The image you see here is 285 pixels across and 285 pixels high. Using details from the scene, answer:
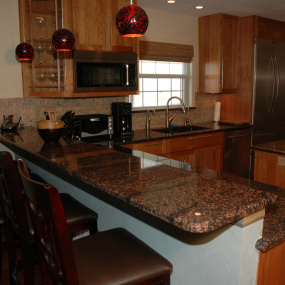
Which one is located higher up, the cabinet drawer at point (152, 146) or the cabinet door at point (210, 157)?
the cabinet drawer at point (152, 146)

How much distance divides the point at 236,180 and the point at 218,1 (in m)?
2.78

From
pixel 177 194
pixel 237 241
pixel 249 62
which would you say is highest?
pixel 249 62

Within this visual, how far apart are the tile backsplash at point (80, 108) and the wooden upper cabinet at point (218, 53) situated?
38 centimetres

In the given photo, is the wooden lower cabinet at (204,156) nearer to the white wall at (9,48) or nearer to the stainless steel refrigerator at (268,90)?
the stainless steel refrigerator at (268,90)

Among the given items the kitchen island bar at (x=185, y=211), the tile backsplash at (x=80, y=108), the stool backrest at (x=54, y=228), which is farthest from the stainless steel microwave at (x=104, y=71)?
the stool backrest at (x=54, y=228)

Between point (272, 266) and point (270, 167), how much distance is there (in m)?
1.89

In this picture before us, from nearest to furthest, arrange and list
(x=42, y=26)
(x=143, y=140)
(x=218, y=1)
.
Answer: (x=42, y=26)
(x=143, y=140)
(x=218, y=1)

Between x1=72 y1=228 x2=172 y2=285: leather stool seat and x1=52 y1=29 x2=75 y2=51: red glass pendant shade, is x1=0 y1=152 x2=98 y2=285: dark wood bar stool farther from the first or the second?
x1=52 y1=29 x2=75 y2=51: red glass pendant shade

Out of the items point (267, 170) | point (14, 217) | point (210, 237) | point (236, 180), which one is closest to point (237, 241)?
point (210, 237)

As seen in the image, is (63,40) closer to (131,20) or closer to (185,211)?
(131,20)

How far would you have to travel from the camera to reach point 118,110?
402 centimetres

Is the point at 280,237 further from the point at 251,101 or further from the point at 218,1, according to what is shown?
the point at 251,101

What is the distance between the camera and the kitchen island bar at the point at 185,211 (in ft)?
3.53

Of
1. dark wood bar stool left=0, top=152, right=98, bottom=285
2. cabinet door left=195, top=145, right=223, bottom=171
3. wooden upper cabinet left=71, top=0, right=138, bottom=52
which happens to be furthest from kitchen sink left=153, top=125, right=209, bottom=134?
dark wood bar stool left=0, top=152, right=98, bottom=285
